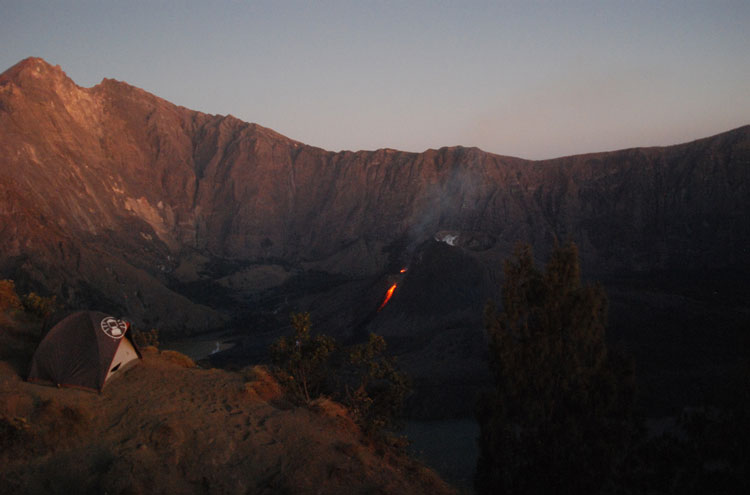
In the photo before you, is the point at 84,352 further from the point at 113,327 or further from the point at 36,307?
the point at 36,307

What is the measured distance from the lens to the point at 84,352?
12.9 metres

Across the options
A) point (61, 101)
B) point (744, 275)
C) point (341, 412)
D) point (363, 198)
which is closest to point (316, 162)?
point (363, 198)

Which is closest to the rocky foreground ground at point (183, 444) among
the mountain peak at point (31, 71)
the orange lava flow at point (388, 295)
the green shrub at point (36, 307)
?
the green shrub at point (36, 307)

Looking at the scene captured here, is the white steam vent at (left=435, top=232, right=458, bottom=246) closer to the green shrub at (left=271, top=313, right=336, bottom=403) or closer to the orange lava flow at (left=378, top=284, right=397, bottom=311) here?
the orange lava flow at (left=378, top=284, right=397, bottom=311)

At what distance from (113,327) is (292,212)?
108 m

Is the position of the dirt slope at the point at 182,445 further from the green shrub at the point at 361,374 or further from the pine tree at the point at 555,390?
the pine tree at the point at 555,390

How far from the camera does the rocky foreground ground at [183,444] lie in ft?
30.0

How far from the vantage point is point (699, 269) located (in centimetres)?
5588

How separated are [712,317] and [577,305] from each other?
31.2 metres

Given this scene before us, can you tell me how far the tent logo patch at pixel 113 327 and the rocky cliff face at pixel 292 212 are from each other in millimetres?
31310

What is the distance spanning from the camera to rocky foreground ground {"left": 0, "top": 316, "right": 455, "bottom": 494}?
915 cm

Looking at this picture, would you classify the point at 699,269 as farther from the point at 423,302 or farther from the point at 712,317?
the point at 423,302

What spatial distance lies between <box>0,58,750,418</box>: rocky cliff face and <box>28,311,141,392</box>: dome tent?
104ft

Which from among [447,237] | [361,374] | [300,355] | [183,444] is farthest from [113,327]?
[447,237]
